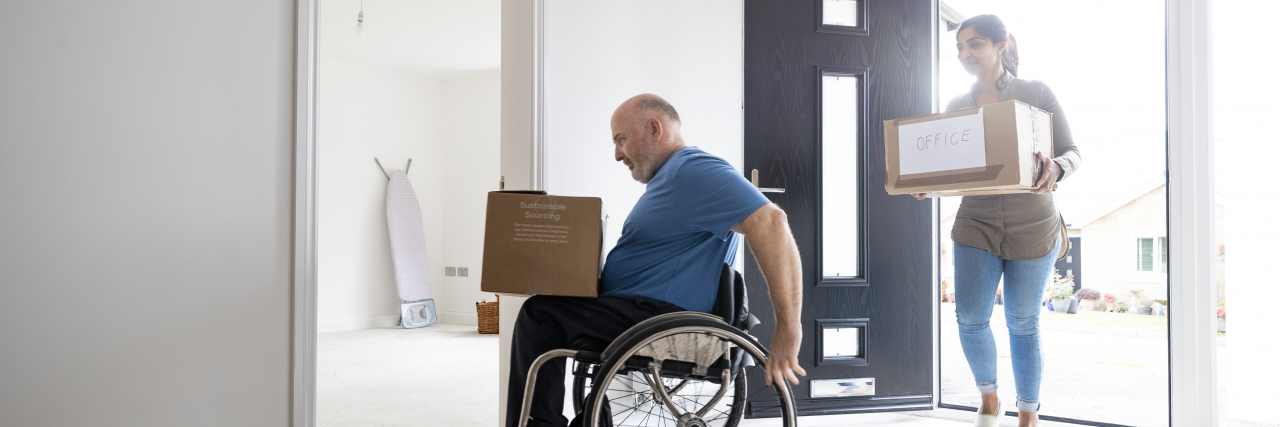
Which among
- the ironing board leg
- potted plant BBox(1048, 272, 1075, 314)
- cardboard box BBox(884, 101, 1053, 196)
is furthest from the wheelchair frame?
potted plant BBox(1048, 272, 1075, 314)

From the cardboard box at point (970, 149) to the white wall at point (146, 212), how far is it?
171 cm

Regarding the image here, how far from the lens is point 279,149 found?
1.67 meters

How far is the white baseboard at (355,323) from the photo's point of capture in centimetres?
535

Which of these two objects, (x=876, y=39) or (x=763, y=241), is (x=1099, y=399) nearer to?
(x=876, y=39)

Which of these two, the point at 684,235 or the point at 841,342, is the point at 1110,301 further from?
the point at 684,235

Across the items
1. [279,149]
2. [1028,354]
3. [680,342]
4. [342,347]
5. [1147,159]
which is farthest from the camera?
[1147,159]

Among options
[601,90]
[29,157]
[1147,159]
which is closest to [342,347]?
[601,90]

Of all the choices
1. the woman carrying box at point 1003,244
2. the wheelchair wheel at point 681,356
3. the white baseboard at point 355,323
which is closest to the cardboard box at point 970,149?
the woman carrying box at point 1003,244

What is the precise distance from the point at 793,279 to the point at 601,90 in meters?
1.28

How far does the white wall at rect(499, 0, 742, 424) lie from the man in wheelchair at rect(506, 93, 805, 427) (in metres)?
0.83

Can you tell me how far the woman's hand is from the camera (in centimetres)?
181

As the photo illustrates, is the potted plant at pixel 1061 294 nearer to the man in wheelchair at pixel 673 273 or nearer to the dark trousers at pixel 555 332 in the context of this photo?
the man in wheelchair at pixel 673 273

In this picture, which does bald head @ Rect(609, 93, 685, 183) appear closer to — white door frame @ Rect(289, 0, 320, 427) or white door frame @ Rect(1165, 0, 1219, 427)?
white door frame @ Rect(289, 0, 320, 427)

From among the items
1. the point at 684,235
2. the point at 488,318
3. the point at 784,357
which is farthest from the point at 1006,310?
the point at 488,318
